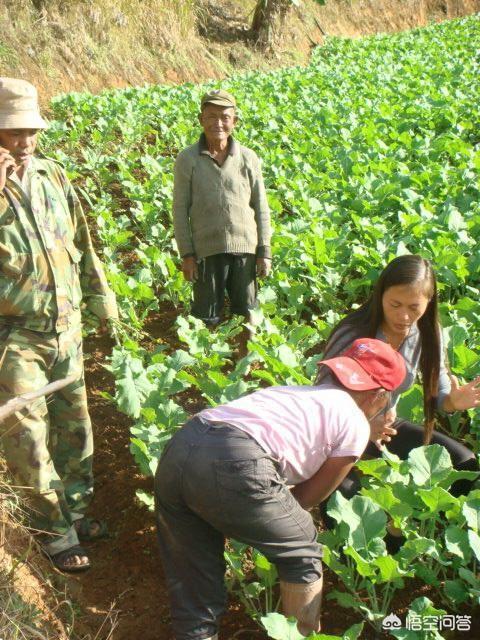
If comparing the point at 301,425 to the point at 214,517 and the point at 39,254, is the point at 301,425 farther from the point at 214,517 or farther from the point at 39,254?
the point at 39,254

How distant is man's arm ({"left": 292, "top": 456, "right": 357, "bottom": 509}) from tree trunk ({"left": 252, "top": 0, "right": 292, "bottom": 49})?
21100 mm

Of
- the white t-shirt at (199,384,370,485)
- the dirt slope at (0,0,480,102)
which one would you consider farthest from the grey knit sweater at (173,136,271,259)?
the dirt slope at (0,0,480,102)

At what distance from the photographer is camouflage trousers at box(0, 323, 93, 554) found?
3.12 m

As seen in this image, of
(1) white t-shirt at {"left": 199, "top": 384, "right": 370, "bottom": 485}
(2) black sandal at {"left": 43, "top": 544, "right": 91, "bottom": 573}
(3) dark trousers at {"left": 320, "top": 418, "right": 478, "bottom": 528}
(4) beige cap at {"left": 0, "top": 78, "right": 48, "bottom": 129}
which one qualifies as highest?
(4) beige cap at {"left": 0, "top": 78, "right": 48, "bottom": 129}

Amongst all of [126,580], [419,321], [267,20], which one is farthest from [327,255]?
[267,20]

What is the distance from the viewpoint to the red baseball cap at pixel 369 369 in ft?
8.50

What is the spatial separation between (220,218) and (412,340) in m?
1.64

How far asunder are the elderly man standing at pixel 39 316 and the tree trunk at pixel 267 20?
65.9 feet

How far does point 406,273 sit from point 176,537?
151 centimetres

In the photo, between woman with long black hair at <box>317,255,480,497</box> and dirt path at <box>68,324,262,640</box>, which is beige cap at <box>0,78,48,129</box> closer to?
woman with long black hair at <box>317,255,480,497</box>

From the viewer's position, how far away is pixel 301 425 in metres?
2.45

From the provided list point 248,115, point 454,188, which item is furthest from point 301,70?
point 454,188

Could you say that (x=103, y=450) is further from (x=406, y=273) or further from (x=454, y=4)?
(x=454, y=4)

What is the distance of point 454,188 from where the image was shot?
713cm
